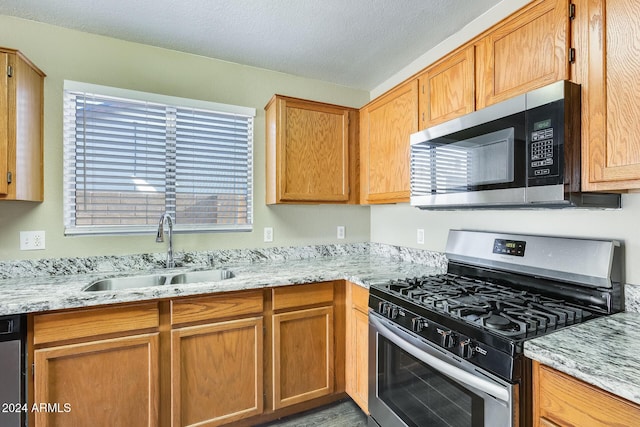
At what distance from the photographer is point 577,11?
1.15 m

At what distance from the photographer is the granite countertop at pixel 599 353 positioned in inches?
30.0

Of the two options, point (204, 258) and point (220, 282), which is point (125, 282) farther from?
point (220, 282)

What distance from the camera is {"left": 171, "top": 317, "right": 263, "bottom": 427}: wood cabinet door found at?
162cm

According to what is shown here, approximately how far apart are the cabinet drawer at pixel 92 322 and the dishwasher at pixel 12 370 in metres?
0.06

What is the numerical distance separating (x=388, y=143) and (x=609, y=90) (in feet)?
3.94

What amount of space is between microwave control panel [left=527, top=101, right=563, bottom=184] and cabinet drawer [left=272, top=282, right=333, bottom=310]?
1.27 meters

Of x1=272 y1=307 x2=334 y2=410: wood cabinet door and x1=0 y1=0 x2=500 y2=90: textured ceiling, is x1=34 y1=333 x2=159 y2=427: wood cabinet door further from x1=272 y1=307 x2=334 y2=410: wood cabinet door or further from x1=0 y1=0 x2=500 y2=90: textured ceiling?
x1=0 y1=0 x2=500 y2=90: textured ceiling

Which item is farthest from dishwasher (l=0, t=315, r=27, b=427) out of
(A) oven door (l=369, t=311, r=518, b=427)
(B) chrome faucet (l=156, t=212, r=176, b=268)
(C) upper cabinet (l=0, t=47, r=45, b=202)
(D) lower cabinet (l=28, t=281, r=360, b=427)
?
(A) oven door (l=369, t=311, r=518, b=427)

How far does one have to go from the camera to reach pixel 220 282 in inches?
67.9

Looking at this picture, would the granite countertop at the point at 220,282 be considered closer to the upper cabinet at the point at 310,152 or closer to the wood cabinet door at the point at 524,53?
the upper cabinet at the point at 310,152

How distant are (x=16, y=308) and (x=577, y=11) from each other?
251 cm

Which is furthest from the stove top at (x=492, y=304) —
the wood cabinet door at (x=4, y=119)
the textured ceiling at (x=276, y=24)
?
the wood cabinet door at (x=4, y=119)

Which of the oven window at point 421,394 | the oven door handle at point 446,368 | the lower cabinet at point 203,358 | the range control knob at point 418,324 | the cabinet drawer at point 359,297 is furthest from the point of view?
the cabinet drawer at point 359,297

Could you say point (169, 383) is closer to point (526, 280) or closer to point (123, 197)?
point (123, 197)
